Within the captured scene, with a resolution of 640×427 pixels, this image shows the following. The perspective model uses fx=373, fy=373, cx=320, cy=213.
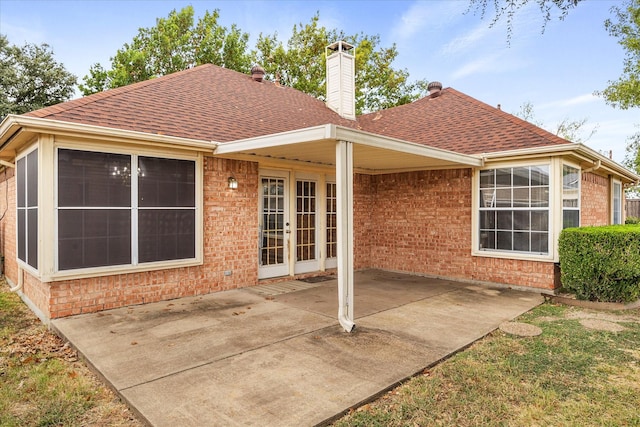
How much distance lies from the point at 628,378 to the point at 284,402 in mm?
3365

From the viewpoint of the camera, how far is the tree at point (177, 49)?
69.2 ft

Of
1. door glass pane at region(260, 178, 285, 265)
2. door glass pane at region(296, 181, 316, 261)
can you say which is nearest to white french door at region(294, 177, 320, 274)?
door glass pane at region(296, 181, 316, 261)

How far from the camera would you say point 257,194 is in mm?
7637

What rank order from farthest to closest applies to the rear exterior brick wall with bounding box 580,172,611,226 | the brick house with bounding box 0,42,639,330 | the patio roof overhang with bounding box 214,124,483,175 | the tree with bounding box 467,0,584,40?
1. the rear exterior brick wall with bounding box 580,172,611,226
2. the brick house with bounding box 0,42,639,330
3. the patio roof overhang with bounding box 214,124,483,175
4. the tree with bounding box 467,0,584,40

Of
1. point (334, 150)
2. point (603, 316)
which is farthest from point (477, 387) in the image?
point (334, 150)

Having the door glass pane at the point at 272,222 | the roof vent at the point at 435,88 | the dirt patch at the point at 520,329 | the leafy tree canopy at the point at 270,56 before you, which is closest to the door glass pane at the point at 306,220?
the door glass pane at the point at 272,222

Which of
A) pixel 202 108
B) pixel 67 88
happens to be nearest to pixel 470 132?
pixel 202 108

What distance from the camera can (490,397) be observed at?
10.7 feet

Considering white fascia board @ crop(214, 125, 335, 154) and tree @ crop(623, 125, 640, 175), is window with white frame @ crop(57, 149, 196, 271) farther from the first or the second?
tree @ crop(623, 125, 640, 175)

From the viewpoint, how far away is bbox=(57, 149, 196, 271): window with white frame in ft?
17.5

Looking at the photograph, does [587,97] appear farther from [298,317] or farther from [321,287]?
[298,317]

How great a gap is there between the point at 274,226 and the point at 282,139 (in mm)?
3102

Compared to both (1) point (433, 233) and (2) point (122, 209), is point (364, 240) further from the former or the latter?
(2) point (122, 209)

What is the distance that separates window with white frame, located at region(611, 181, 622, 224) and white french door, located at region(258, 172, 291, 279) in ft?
33.8
